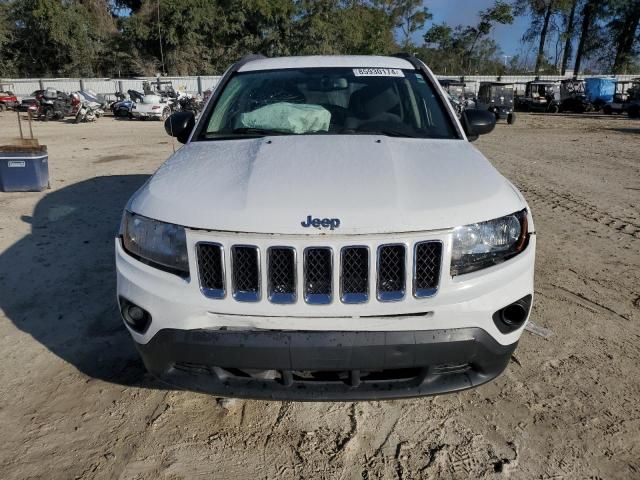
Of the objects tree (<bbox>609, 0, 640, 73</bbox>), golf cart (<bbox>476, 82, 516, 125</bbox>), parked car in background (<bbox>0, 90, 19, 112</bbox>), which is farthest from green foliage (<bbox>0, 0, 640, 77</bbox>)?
golf cart (<bbox>476, 82, 516, 125</bbox>)

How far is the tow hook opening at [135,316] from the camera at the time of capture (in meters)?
2.17

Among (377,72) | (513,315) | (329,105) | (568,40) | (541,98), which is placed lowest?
(541,98)

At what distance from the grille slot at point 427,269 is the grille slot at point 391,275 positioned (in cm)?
5

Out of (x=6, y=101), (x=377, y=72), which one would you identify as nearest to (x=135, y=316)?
(x=377, y=72)

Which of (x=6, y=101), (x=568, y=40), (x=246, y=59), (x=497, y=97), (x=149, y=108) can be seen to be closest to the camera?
(x=246, y=59)

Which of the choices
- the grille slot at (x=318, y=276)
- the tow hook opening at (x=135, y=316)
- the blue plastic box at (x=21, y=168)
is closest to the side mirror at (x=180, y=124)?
the tow hook opening at (x=135, y=316)

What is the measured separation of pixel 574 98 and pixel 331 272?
116ft

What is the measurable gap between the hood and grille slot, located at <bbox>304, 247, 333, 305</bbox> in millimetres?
95

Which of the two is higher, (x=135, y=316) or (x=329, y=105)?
(x=329, y=105)

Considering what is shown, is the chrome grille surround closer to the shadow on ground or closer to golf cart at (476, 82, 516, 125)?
the shadow on ground

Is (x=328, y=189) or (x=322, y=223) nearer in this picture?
(x=322, y=223)

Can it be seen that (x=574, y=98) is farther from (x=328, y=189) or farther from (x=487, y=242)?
(x=328, y=189)

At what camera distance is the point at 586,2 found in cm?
5019

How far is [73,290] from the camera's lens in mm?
4055
